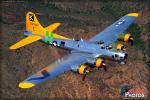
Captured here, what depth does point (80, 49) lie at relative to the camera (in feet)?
163

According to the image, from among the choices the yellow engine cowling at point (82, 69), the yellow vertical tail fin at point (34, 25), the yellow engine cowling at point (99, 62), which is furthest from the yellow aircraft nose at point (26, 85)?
the yellow vertical tail fin at point (34, 25)

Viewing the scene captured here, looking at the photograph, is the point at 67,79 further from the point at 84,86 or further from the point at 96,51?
the point at 96,51

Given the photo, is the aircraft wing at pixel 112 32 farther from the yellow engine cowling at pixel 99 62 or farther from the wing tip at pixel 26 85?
the wing tip at pixel 26 85

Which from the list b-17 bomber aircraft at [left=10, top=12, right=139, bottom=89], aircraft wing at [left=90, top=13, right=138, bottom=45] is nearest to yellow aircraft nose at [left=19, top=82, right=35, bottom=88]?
b-17 bomber aircraft at [left=10, top=12, right=139, bottom=89]

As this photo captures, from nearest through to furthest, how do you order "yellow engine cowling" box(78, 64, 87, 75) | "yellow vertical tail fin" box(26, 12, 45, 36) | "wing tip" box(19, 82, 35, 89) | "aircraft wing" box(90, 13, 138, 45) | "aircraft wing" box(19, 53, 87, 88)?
"wing tip" box(19, 82, 35, 89) < "aircraft wing" box(19, 53, 87, 88) < "yellow engine cowling" box(78, 64, 87, 75) < "aircraft wing" box(90, 13, 138, 45) < "yellow vertical tail fin" box(26, 12, 45, 36)

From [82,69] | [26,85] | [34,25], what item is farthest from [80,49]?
[26,85]

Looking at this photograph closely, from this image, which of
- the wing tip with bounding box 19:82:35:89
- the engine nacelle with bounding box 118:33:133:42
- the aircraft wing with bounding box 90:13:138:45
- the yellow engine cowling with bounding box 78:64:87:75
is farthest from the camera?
the aircraft wing with bounding box 90:13:138:45

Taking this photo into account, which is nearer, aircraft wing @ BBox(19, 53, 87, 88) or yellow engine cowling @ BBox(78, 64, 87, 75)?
aircraft wing @ BBox(19, 53, 87, 88)

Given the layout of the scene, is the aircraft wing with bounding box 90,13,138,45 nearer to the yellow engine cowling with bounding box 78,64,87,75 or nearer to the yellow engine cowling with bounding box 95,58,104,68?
the yellow engine cowling with bounding box 95,58,104,68

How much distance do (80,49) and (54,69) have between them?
583 cm

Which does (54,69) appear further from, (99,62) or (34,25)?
(34,25)

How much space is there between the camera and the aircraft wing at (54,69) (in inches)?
1681

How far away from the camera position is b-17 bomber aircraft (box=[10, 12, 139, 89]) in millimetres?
A: 44700

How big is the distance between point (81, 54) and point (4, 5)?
29.1 meters
